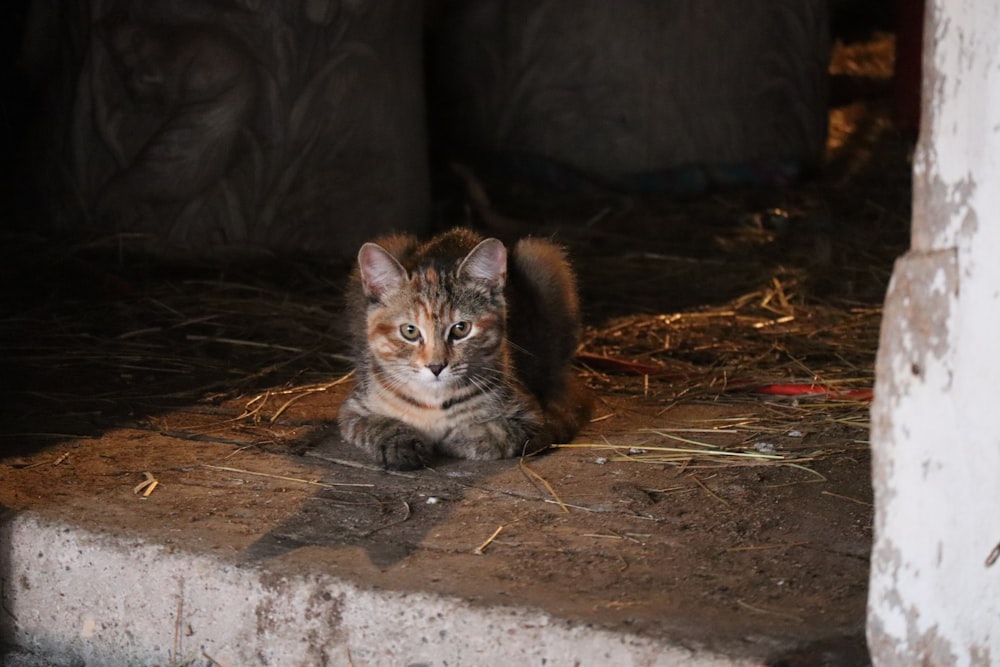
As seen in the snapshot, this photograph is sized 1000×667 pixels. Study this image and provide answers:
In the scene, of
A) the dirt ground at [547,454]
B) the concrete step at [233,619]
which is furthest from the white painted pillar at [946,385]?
the concrete step at [233,619]

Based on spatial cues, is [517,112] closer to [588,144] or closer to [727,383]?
[588,144]

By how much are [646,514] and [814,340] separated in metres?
2.34

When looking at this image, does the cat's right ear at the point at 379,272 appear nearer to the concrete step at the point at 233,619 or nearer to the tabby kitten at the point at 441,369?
the tabby kitten at the point at 441,369

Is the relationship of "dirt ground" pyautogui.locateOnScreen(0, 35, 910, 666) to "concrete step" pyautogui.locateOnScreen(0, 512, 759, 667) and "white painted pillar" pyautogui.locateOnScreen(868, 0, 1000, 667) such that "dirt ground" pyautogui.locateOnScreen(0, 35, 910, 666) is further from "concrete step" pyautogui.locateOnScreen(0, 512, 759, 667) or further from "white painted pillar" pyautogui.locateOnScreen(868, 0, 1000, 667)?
"white painted pillar" pyautogui.locateOnScreen(868, 0, 1000, 667)

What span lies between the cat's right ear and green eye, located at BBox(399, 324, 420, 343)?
147mm

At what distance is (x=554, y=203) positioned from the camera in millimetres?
8539

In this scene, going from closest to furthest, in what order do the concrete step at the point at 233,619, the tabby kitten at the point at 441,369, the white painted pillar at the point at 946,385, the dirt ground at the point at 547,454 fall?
the white painted pillar at the point at 946,385 → the concrete step at the point at 233,619 → the dirt ground at the point at 547,454 → the tabby kitten at the point at 441,369

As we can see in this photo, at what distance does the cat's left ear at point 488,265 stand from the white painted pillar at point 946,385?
1.83 meters

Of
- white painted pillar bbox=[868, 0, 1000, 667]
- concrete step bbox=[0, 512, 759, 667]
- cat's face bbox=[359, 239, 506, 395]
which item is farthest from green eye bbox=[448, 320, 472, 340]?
white painted pillar bbox=[868, 0, 1000, 667]

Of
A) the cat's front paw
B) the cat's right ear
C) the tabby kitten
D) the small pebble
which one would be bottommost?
the small pebble

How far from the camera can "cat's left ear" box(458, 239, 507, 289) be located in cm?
438

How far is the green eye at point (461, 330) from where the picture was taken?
14.3 feet

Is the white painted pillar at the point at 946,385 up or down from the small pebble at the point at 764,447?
up

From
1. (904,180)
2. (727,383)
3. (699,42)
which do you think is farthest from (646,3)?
(727,383)
